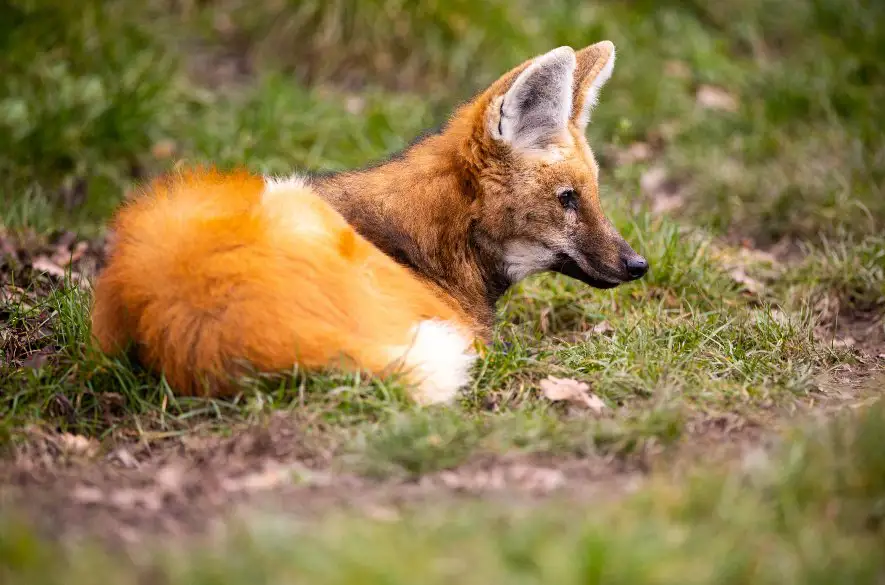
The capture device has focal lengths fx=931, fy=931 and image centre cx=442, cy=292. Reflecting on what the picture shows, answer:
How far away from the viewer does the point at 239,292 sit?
304cm

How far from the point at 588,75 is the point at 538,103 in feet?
1.58

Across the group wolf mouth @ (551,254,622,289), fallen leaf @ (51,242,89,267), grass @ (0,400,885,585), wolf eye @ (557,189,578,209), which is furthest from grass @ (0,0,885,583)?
wolf eye @ (557,189,578,209)

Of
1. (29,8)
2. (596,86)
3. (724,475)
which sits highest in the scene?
(29,8)

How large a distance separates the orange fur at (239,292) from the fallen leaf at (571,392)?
1.89ft

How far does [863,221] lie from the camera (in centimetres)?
534

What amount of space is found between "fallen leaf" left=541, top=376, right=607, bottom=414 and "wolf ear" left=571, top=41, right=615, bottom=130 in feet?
3.93

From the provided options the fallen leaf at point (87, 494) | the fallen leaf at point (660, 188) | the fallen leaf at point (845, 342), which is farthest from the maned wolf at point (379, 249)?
the fallen leaf at point (660, 188)

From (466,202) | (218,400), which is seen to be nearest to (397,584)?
(218,400)

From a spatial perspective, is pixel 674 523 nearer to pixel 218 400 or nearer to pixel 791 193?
pixel 218 400

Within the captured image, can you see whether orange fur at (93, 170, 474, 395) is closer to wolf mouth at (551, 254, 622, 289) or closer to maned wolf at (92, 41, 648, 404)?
maned wolf at (92, 41, 648, 404)

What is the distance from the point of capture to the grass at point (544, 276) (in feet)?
7.39

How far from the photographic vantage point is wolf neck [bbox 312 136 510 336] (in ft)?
12.4

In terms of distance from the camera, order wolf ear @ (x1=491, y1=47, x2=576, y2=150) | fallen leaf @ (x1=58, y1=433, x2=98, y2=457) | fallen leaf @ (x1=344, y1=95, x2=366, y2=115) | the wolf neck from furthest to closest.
Result: fallen leaf @ (x1=344, y1=95, x2=366, y2=115), the wolf neck, wolf ear @ (x1=491, y1=47, x2=576, y2=150), fallen leaf @ (x1=58, y1=433, x2=98, y2=457)

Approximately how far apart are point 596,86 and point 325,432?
2073 mm
